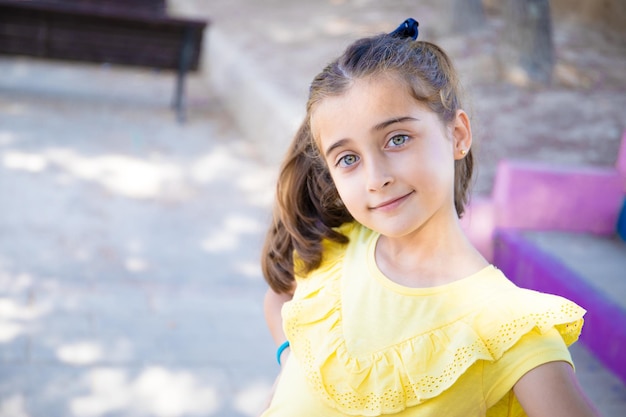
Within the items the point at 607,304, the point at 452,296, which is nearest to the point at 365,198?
the point at 452,296

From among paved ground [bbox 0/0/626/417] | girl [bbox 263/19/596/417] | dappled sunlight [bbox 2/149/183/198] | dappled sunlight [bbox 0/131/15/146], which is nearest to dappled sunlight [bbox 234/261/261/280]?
paved ground [bbox 0/0/626/417]

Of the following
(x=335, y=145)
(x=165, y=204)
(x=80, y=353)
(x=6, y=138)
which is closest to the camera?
(x=335, y=145)

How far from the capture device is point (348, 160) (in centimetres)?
175

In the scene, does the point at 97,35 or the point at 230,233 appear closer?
the point at 230,233

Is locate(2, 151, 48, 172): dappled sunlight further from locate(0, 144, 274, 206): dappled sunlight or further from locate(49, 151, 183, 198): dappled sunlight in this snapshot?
locate(49, 151, 183, 198): dappled sunlight

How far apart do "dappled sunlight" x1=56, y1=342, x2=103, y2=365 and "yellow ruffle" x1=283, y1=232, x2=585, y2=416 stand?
6.65 ft

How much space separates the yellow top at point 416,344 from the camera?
154 cm

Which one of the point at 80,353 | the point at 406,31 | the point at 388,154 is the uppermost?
the point at 406,31

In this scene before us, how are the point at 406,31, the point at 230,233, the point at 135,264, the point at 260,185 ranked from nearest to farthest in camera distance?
the point at 406,31 < the point at 135,264 < the point at 230,233 < the point at 260,185

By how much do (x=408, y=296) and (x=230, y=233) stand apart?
12.5 feet

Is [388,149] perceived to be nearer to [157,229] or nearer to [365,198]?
[365,198]

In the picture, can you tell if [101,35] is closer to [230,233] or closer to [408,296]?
[230,233]

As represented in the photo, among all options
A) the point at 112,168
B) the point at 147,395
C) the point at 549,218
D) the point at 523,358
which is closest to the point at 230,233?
the point at 112,168

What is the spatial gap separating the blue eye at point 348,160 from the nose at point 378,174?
72 millimetres
